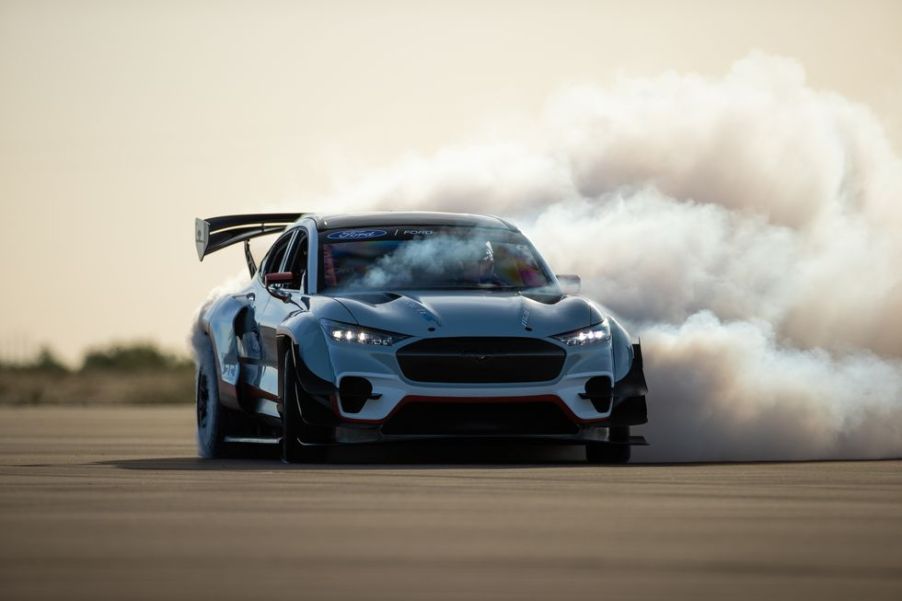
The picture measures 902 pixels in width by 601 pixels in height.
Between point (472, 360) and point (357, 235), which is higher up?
point (357, 235)

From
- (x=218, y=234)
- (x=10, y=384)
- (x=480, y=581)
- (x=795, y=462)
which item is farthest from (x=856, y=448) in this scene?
(x=10, y=384)

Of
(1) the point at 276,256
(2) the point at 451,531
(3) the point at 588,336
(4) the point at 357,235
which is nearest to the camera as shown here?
(2) the point at 451,531

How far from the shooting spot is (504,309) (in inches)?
543

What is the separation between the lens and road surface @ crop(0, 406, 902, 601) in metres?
7.25

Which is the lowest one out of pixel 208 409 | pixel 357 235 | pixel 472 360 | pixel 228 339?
pixel 208 409

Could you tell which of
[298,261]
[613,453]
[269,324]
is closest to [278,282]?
[269,324]

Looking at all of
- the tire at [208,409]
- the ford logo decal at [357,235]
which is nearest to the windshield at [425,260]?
the ford logo decal at [357,235]

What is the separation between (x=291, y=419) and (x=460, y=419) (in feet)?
3.78

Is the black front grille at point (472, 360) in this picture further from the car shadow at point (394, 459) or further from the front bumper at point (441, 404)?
the car shadow at point (394, 459)

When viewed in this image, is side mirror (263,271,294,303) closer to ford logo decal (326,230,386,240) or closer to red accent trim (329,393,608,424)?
ford logo decal (326,230,386,240)

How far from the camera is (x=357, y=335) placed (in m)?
13.6

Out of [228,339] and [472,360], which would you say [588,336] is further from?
[228,339]

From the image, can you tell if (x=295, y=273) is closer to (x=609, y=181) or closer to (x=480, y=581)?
(x=609, y=181)

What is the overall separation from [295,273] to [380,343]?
206 centimetres
